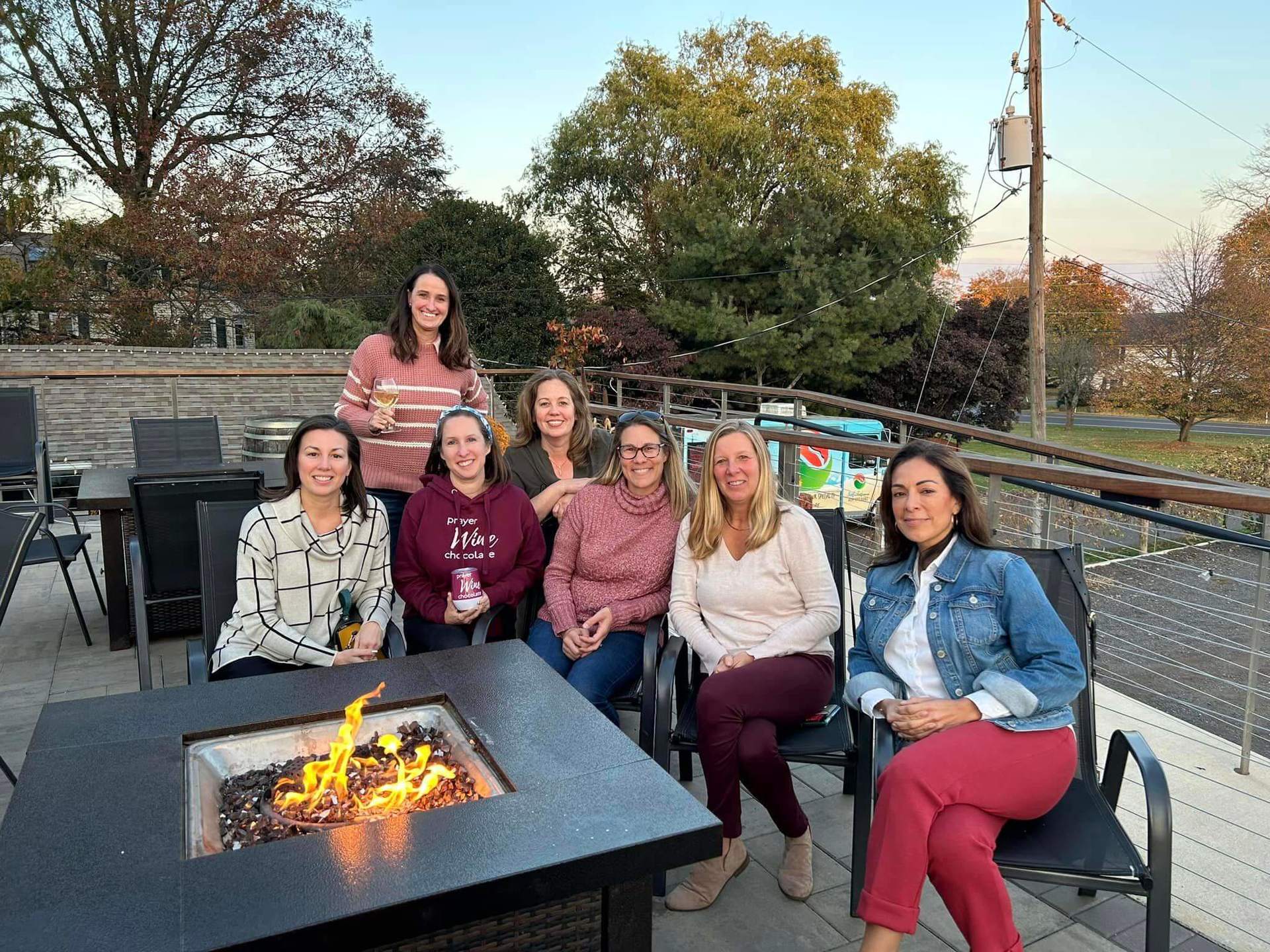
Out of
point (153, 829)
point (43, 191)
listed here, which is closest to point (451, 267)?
point (43, 191)

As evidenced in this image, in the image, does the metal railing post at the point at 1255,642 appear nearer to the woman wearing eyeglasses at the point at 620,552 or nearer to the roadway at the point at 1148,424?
the woman wearing eyeglasses at the point at 620,552

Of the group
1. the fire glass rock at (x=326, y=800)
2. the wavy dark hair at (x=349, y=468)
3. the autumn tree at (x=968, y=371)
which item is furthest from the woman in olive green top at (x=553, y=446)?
the autumn tree at (x=968, y=371)

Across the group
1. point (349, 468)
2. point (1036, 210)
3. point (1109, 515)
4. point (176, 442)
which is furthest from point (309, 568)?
point (1036, 210)

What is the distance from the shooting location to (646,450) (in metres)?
2.77

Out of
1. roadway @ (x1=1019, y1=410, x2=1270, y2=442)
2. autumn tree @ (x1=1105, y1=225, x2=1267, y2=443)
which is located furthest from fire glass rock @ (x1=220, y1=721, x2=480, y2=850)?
roadway @ (x1=1019, y1=410, x2=1270, y2=442)

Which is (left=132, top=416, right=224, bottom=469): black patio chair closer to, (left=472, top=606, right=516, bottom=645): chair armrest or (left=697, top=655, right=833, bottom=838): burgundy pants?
(left=472, top=606, right=516, bottom=645): chair armrest

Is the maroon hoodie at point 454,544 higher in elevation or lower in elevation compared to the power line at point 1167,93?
lower

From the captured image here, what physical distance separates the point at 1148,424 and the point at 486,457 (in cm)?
3935

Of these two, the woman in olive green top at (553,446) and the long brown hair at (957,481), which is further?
the woman in olive green top at (553,446)

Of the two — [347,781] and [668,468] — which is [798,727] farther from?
[347,781]

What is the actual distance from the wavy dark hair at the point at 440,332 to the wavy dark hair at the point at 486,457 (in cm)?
35

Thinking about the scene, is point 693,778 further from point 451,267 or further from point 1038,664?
point 451,267

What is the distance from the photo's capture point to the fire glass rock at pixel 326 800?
149cm

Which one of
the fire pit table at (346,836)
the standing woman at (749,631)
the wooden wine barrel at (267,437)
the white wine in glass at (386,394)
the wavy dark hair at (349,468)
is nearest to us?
the fire pit table at (346,836)
